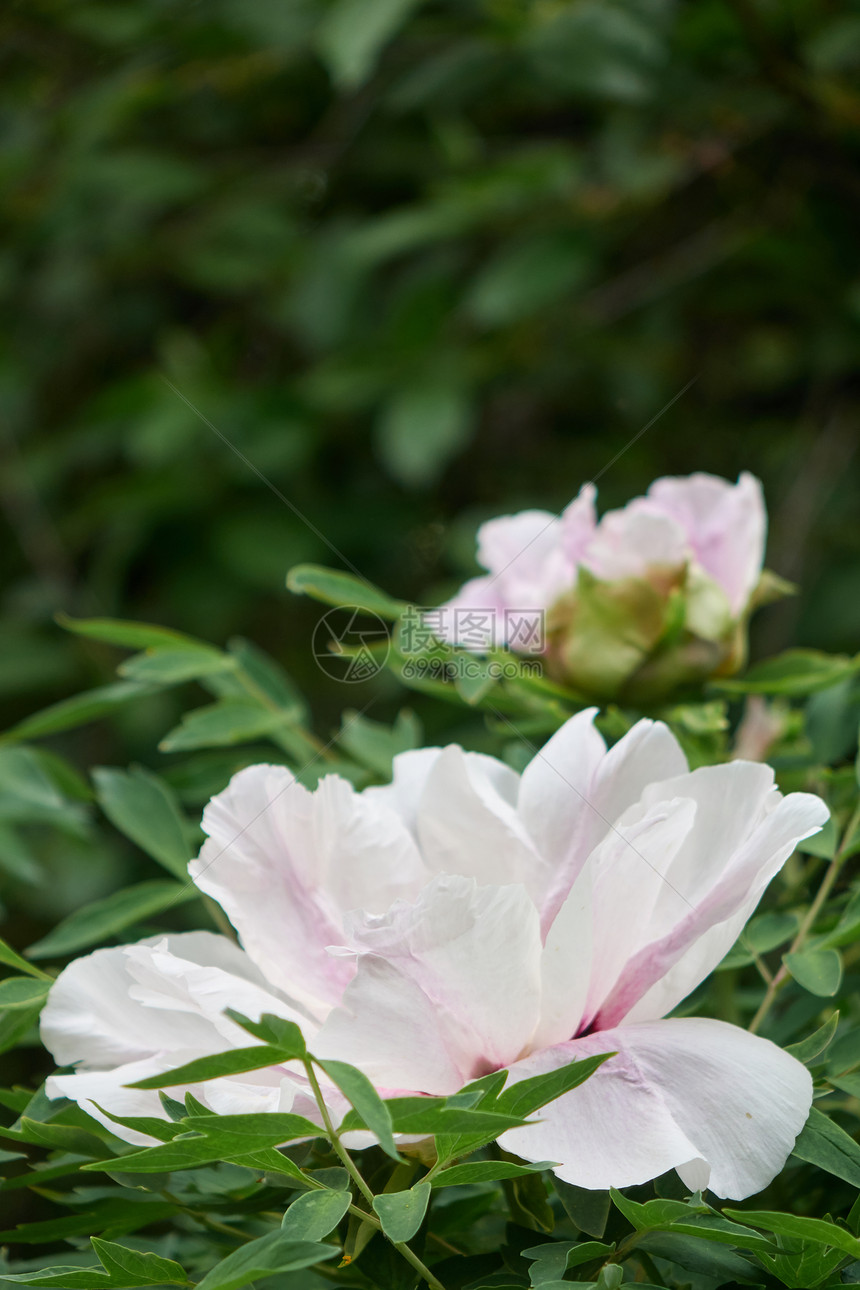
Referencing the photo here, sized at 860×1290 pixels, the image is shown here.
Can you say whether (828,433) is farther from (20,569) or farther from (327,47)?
(20,569)

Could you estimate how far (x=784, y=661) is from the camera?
1.18 ft

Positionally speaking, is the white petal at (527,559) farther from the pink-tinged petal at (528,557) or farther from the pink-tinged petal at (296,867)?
the pink-tinged petal at (296,867)

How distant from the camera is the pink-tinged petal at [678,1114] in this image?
20 centimetres

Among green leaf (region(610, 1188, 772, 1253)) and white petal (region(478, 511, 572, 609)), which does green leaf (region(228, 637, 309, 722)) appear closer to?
white petal (region(478, 511, 572, 609))

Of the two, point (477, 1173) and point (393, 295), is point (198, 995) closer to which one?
point (477, 1173)

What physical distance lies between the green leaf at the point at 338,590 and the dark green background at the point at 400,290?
38 cm

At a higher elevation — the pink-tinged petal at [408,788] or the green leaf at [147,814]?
the pink-tinged petal at [408,788]

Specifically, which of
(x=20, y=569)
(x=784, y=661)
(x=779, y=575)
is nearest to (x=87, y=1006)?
(x=784, y=661)

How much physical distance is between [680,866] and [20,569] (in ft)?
3.02

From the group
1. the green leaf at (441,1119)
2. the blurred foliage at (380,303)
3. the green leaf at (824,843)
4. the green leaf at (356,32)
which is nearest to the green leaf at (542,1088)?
the green leaf at (441,1119)

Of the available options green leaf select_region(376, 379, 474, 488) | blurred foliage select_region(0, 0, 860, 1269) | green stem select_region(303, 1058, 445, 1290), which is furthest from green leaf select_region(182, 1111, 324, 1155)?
green leaf select_region(376, 379, 474, 488)

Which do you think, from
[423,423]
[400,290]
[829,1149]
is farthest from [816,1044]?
[400,290]

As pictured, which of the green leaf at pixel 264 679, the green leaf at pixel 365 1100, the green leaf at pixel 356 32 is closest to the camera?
the green leaf at pixel 365 1100

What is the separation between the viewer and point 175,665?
0.35 m
